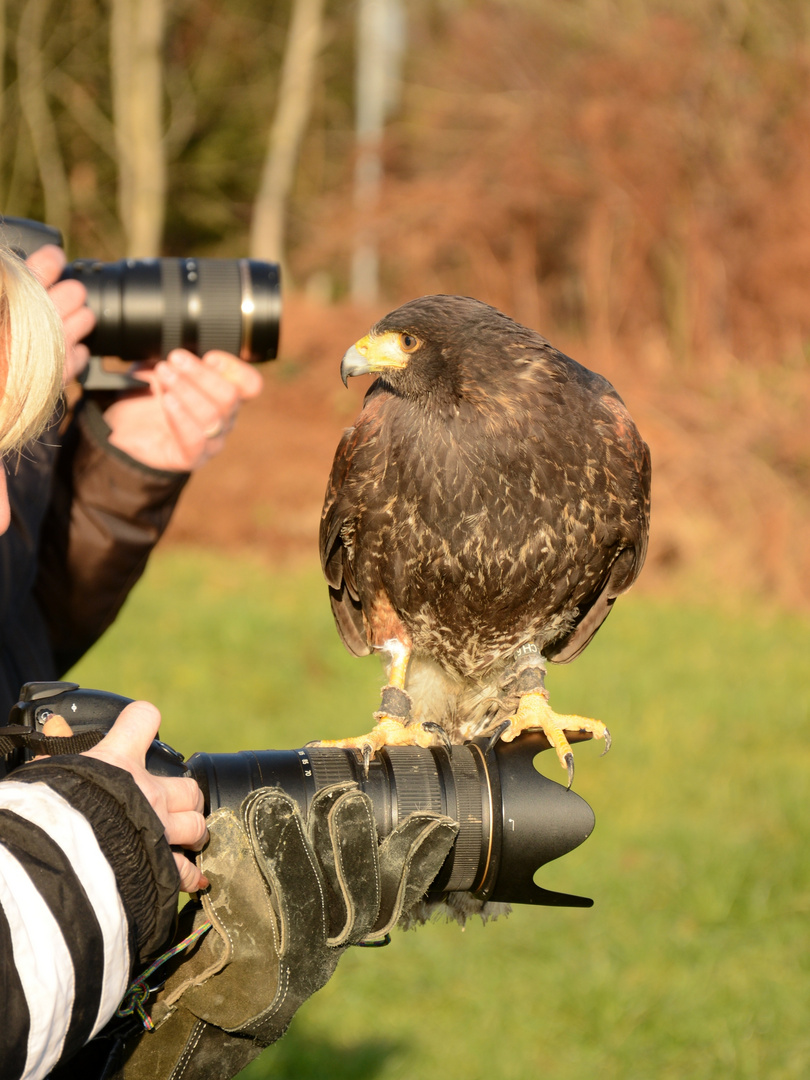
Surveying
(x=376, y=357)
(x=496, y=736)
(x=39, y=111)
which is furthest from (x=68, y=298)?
(x=39, y=111)

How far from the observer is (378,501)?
7.80ft

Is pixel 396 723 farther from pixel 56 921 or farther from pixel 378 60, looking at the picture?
pixel 378 60

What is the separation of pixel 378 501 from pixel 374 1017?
2382mm

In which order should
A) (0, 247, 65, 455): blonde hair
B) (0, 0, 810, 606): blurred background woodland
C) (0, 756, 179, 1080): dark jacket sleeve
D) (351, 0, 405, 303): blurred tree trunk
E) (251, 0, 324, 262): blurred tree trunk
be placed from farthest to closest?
(351, 0, 405, 303): blurred tree trunk
(251, 0, 324, 262): blurred tree trunk
(0, 0, 810, 606): blurred background woodland
(0, 247, 65, 455): blonde hair
(0, 756, 179, 1080): dark jacket sleeve

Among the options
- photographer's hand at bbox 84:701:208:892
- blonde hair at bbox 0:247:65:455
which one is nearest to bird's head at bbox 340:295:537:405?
blonde hair at bbox 0:247:65:455

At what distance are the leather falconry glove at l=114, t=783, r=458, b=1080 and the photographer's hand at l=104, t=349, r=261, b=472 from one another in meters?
1.17

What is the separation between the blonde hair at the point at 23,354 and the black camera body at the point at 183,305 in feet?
3.43

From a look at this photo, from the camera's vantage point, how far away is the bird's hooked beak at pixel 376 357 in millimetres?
2387

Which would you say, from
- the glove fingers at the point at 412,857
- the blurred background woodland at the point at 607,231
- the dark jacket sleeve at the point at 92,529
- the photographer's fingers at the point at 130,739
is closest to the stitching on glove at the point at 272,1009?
the glove fingers at the point at 412,857

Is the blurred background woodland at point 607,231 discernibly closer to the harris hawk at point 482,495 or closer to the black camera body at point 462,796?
the harris hawk at point 482,495

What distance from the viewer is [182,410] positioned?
2.56 m

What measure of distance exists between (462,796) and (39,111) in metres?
20.2

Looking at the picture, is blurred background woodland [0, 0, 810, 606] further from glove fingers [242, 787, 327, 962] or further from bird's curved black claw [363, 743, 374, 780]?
glove fingers [242, 787, 327, 962]

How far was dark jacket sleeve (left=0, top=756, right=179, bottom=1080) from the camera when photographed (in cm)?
120
